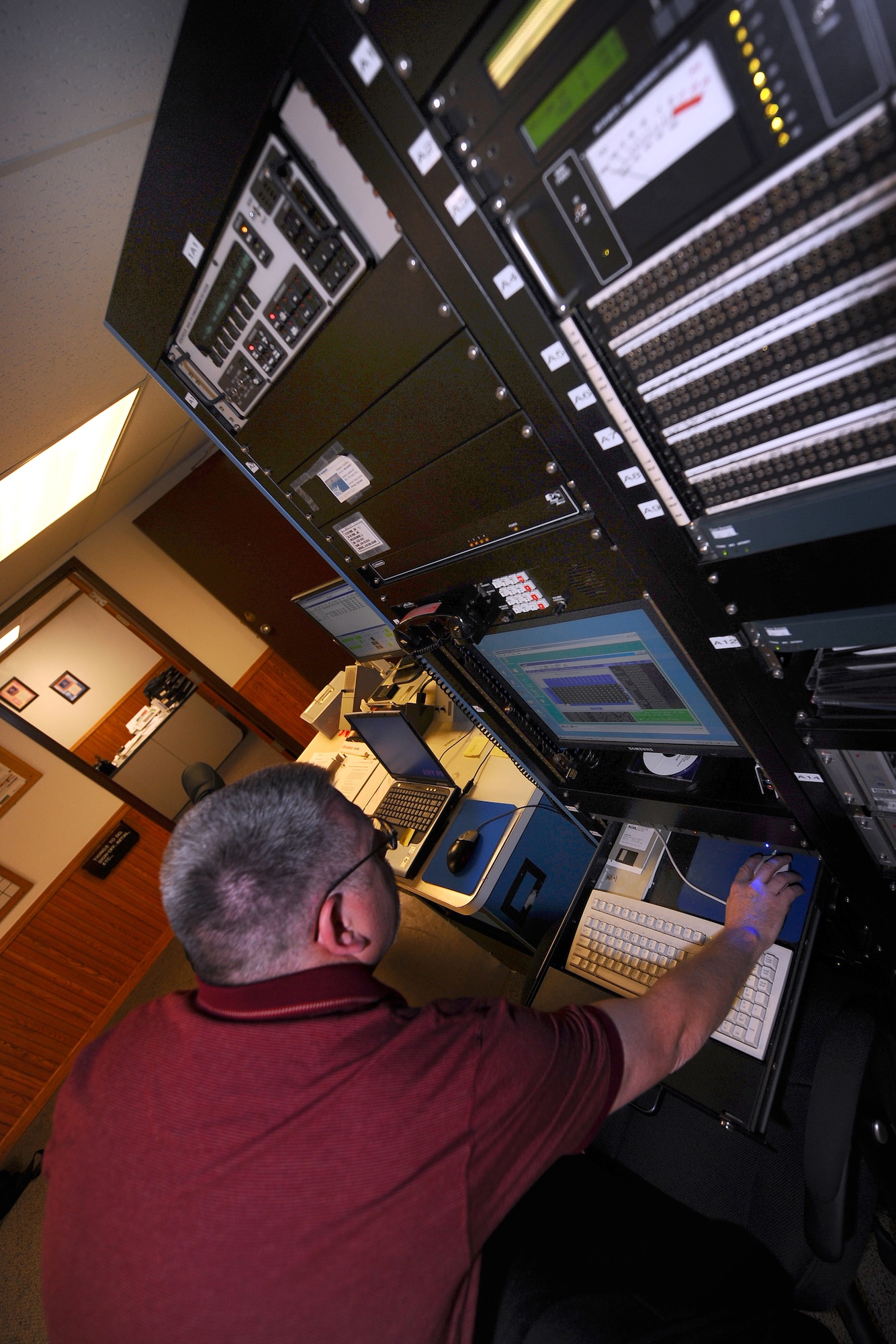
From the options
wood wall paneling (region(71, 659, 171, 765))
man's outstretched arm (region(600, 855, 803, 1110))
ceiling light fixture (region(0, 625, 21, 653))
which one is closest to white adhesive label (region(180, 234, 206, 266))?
man's outstretched arm (region(600, 855, 803, 1110))

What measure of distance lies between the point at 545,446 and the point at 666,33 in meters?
0.38

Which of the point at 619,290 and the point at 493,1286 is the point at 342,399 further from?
the point at 493,1286

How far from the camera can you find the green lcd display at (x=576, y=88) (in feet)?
1.55

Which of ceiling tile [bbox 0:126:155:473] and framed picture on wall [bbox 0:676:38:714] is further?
framed picture on wall [bbox 0:676:38:714]

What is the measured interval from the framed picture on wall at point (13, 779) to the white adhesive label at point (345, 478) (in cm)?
376

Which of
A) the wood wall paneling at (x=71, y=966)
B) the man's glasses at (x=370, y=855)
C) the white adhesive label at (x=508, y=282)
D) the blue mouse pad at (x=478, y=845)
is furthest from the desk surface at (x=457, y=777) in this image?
the wood wall paneling at (x=71, y=966)

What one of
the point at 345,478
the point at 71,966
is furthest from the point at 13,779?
the point at 345,478

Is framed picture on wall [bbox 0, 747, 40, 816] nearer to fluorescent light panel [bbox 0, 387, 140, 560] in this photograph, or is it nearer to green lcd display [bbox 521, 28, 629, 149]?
fluorescent light panel [bbox 0, 387, 140, 560]

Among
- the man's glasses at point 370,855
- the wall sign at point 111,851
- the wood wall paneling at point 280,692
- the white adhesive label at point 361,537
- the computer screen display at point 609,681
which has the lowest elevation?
the wall sign at point 111,851

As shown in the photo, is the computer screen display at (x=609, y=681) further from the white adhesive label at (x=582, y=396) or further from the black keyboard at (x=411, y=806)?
the black keyboard at (x=411, y=806)

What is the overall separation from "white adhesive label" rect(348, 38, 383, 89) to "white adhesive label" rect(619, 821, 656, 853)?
1.35 m

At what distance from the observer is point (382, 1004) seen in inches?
32.1

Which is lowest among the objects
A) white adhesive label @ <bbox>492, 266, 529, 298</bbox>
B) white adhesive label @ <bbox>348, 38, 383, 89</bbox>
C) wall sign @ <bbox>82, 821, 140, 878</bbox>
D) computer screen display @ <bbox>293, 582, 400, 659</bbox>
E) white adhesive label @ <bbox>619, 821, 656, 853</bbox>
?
wall sign @ <bbox>82, 821, 140, 878</bbox>

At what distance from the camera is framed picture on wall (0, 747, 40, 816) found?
361 cm
